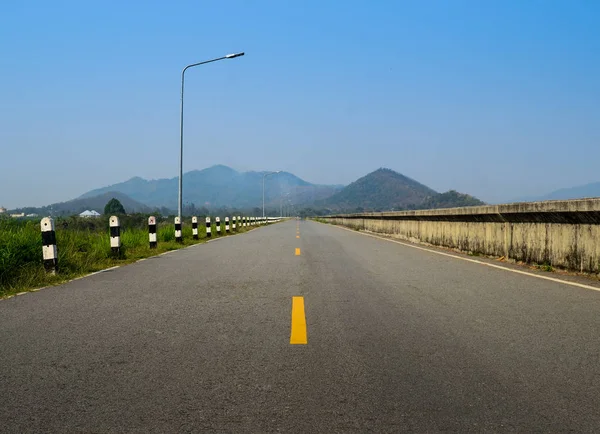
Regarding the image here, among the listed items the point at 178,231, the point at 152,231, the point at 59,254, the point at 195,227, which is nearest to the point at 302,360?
the point at 59,254

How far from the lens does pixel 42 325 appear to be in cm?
515

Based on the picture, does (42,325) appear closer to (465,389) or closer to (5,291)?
(5,291)

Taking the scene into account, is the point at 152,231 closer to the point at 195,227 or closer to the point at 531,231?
the point at 195,227

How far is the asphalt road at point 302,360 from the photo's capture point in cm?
297

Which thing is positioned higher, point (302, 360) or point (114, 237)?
point (114, 237)

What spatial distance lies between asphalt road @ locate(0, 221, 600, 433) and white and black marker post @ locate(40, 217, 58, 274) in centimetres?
159

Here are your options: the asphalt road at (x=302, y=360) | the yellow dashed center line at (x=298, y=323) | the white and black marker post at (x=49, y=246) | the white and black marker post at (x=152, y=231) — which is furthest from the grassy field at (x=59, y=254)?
the yellow dashed center line at (x=298, y=323)

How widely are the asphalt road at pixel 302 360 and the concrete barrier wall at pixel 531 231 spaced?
4.87ft

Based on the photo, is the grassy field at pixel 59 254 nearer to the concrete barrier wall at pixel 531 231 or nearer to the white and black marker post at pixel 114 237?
the white and black marker post at pixel 114 237

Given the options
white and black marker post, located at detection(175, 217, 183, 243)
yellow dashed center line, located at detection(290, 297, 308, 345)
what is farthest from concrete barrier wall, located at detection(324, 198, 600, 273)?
white and black marker post, located at detection(175, 217, 183, 243)

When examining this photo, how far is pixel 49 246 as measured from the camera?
9016 mm

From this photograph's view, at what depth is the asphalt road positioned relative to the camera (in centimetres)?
297

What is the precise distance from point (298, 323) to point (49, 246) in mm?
5710

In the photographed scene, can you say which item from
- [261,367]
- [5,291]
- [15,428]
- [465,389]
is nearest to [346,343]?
[261,367]
